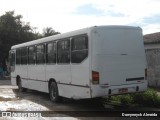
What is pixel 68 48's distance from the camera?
13.0 m

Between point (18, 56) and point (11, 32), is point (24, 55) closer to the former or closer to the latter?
point (18, 56)

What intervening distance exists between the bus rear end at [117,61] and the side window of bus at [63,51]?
199 cm

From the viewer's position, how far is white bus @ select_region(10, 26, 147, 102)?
11.2 m

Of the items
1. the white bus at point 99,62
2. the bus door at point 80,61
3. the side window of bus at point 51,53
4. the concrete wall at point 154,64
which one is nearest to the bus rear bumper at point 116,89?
the white bus at point 99,62

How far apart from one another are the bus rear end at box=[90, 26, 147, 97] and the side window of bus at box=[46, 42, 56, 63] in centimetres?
343

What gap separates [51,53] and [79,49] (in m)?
Result: 2.84

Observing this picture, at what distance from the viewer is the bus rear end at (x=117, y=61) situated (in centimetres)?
1119

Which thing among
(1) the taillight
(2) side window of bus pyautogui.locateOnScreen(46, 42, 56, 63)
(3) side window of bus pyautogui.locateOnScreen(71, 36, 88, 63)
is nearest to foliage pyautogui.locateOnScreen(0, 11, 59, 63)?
(2) side window of bus pyautogui.locateOnScreen(46, 42, 56, 63)

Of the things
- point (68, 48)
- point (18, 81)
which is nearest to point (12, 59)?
point (18, 81)

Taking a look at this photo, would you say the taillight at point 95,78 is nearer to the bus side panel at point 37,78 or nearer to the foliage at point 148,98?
the foliage at point 148,98

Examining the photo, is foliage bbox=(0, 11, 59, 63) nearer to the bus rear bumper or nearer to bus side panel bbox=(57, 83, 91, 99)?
bus side panel bbox=(57, 83, 91, 99)

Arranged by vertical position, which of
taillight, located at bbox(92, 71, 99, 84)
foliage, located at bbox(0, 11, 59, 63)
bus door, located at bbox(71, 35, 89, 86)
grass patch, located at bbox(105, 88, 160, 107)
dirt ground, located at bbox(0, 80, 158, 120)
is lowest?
dirt ground, located at bbox(0, 80, 158, 120)

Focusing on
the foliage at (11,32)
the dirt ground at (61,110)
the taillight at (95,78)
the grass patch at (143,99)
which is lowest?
the dirt ground at (61,110)

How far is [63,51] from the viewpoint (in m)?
13.4
